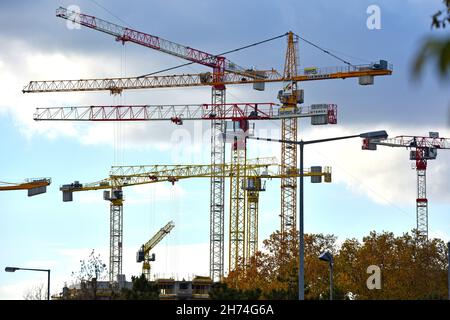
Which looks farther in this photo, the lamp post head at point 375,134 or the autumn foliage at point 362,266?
the autumn foliage at point 362,266

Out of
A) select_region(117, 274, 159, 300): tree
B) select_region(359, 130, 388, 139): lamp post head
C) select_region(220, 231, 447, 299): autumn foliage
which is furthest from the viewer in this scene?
select_region(220, 231, 447, 299): autumn foliage

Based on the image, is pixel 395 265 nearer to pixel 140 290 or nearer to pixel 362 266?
pixel 362 266

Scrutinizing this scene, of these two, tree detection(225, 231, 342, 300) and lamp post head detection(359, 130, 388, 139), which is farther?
tree detection(225, 231, 342, 300)

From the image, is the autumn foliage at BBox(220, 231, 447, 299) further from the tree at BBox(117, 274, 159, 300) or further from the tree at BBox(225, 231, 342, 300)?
the tree at BBox(117, 274, 159, 300)

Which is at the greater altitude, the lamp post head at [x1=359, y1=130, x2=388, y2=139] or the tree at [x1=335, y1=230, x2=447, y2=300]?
the lamp post head at [x1=359, y1=130, x2=388, y2=139]

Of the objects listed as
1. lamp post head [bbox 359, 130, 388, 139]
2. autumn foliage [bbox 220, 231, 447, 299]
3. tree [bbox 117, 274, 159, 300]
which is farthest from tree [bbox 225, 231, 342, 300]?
lamp post head [bbox 359, 130, 388, 139]

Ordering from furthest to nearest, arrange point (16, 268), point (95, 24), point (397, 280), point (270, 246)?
point (95, 24)
point (270, 246)
point (397, 280)
point (16, 268)
